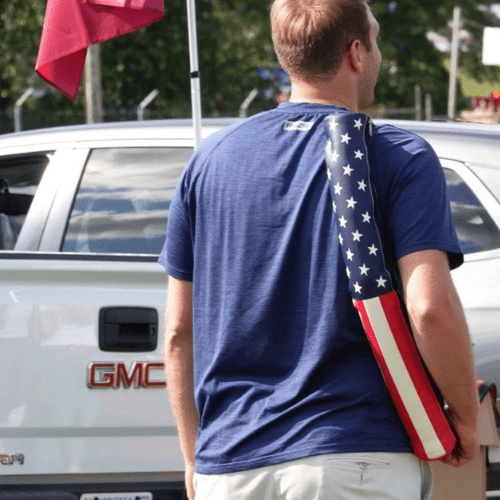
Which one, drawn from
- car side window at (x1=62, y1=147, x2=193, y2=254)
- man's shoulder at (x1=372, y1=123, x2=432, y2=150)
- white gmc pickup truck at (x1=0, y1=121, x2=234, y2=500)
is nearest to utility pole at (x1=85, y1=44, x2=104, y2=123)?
car side window at (x1=62, y1=147, x2=193, y2=254)

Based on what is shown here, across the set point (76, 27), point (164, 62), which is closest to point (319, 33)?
point (76, 27)

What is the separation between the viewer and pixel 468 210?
3.79 m

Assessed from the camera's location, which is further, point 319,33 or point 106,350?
point 106,350

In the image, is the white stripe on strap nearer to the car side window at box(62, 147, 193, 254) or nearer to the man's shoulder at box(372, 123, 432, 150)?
the man's shoulder at box(372, 123, 432, 150)

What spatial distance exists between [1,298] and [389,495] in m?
2.05

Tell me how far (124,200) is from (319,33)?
1.99 metres

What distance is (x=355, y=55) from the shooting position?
218cm

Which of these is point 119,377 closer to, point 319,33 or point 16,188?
point 16,188

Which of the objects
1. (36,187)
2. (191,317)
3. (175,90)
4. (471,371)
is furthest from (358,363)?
(175,90)

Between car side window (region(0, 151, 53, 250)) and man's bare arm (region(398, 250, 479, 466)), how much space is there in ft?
7.61

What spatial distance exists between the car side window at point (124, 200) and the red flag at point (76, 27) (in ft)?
1.67

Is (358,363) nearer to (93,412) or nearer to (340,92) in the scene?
(340,92)

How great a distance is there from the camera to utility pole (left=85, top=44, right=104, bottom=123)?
1922cm

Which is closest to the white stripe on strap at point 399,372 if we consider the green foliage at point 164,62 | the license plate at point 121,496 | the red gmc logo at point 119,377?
the red gmc logo at point 119,377
